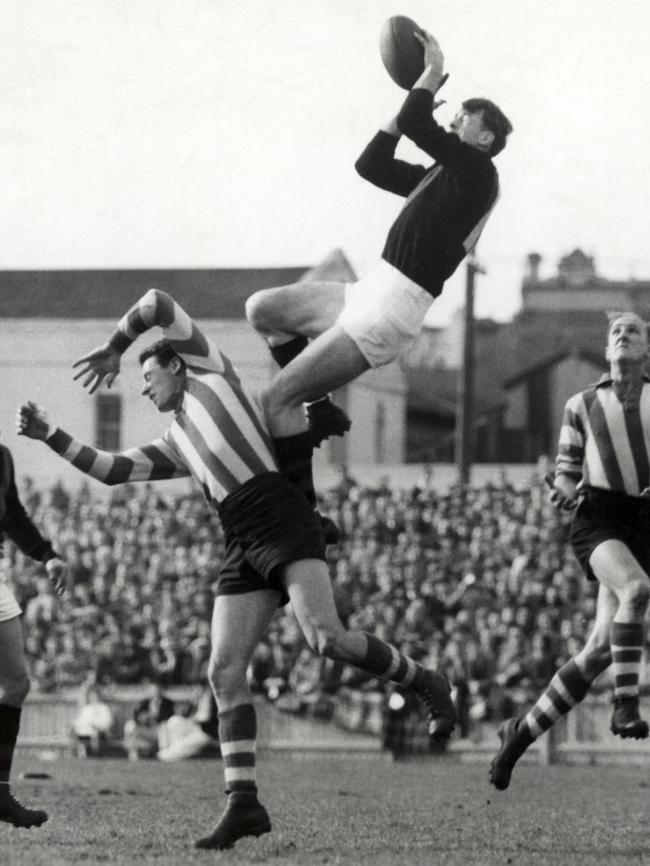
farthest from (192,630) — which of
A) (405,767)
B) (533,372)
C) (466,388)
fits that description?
(533,372)

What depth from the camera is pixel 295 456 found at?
26.1 feet

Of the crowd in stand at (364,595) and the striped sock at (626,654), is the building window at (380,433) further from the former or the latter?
the striped sock at (626,654)

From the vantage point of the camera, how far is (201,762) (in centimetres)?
1928

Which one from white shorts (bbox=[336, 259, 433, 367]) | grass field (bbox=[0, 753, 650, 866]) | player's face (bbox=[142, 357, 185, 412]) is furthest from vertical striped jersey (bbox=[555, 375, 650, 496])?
player's face (bbox=[142, 357, 185, 412])


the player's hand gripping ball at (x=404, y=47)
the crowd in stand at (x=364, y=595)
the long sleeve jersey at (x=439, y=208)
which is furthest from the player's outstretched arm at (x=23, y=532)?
the crowd in stand at (x=364, y=595)

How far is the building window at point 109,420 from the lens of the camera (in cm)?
4862

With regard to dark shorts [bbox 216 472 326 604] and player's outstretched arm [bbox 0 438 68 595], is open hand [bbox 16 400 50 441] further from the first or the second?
dark shorts [bbox 216 472 326 604]

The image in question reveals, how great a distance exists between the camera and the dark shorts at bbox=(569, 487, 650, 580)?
9078 mm

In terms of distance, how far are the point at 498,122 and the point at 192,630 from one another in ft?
49.9

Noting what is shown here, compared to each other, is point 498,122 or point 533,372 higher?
point 533,372

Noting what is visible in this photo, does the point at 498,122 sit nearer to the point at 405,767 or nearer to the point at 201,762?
the point at 405,767

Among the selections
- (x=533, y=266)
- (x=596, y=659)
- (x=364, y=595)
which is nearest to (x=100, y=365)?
(x=596, y=659)

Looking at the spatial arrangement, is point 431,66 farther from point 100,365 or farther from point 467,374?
point 467,374

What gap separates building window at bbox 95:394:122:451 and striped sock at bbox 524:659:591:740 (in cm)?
3967
